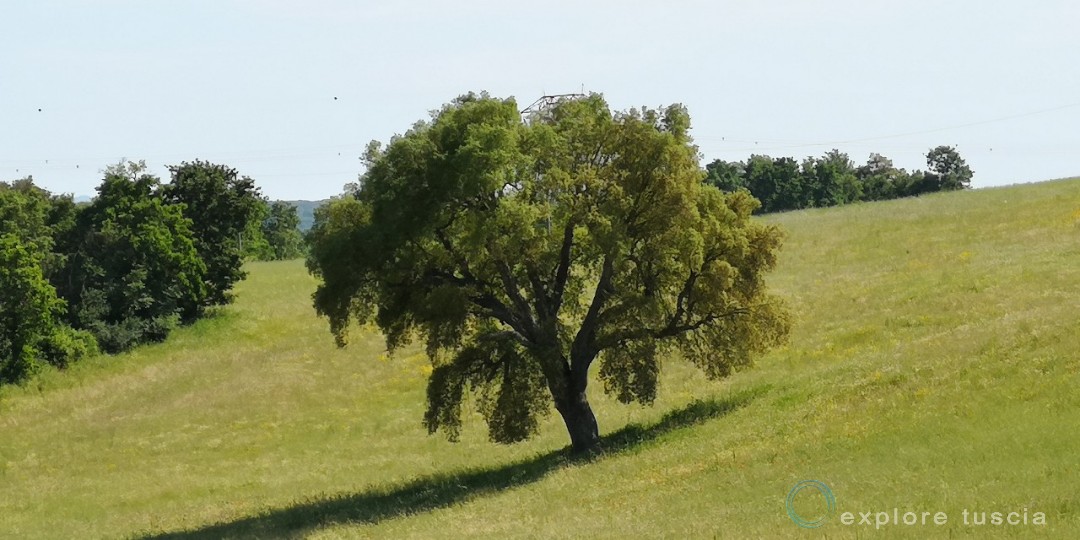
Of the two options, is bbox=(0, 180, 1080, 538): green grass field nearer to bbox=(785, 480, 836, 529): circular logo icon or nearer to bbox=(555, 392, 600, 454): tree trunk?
bbox=(785, 480, 836, 529): circular logo icon

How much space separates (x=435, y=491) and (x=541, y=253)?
8656 millimetres

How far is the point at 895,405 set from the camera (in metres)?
29.7

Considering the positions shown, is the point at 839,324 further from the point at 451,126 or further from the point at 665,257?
the point at 451,126

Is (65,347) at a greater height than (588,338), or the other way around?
(588,338)

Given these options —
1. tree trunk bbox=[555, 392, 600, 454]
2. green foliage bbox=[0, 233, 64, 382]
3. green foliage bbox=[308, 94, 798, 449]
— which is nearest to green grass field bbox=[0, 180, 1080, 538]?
tree trunk bbox=[555, 392, 600, 454]

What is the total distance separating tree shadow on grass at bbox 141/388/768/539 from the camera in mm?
32594

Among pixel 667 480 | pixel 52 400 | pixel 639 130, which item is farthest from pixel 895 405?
pixel 52 400

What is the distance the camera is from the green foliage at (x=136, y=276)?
74.2m

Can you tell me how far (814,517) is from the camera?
20.3 metres

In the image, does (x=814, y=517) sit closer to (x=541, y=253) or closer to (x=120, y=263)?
(x=541, y=253)

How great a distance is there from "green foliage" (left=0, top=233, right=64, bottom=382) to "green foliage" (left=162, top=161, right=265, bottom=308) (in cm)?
1485

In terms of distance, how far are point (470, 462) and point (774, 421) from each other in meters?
14.1
